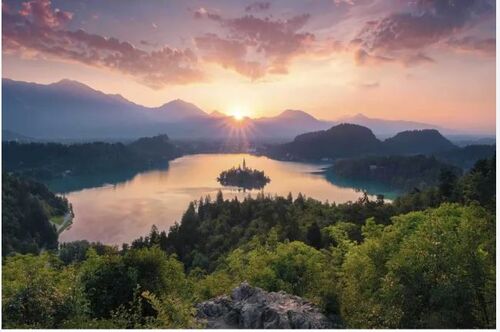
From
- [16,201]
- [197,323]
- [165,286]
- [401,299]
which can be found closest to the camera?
[401,299]

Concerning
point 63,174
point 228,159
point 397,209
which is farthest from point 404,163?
point 63,174

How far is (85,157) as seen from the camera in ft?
189

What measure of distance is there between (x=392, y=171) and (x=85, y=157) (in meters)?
38.9

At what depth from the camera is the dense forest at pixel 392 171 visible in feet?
119

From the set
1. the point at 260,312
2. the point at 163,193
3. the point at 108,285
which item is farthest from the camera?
the point at 163,193

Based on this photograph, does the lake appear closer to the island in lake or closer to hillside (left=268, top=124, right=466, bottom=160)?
the island in lake

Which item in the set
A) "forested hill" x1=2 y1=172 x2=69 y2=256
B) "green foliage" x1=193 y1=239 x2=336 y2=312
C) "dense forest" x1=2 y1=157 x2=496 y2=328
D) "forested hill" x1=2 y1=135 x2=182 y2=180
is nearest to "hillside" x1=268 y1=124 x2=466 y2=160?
"green foliage" x1=193 y1=239 x2=336 y2=312

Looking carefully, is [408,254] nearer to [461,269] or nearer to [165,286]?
[461,269]

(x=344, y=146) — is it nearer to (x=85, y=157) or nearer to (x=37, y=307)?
(x=37, y=307)

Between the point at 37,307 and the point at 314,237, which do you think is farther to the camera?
the point at 314,237

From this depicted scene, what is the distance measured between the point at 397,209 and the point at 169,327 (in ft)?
50.5

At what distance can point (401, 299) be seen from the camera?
14.5ft

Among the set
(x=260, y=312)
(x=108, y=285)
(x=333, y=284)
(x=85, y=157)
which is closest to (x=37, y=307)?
(x=108, y=285)

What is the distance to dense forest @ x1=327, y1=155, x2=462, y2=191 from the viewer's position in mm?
36156
